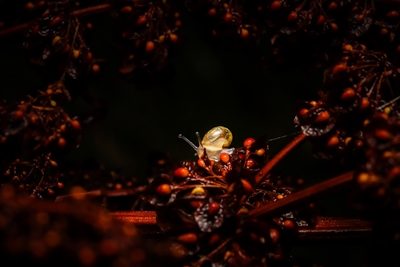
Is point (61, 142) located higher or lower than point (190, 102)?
higher

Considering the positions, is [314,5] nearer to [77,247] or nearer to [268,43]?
[268,43]

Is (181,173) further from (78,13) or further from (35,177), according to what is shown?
(78,13)

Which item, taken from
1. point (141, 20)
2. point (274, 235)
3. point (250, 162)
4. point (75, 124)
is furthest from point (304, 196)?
point (141, 20)

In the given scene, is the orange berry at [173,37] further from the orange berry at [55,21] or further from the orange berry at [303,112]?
the orange berry at [303,112]

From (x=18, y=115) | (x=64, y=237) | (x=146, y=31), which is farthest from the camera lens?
(x=146, y=31)

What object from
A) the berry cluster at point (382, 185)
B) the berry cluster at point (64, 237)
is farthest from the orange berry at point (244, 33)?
the berry cluster at point (64, 237)

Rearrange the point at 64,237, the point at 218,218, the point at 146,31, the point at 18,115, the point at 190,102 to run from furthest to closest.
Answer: the point at 190,102, the point at 146,31, the point at 18,115, the point at 218,218, the point at 64,237
